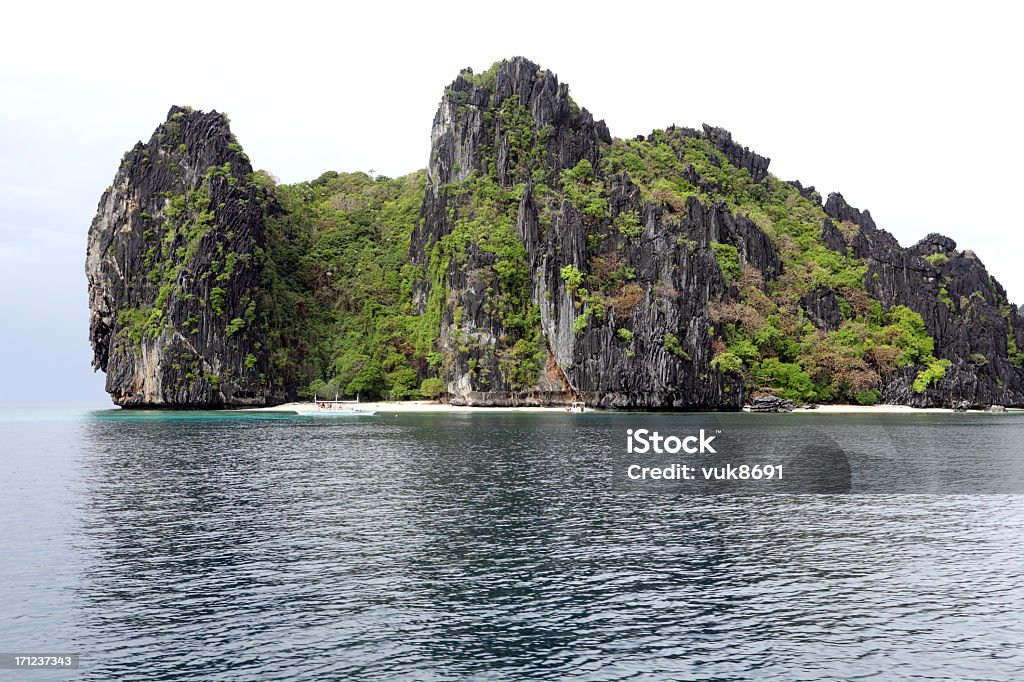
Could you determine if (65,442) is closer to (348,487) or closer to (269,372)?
(348,487)

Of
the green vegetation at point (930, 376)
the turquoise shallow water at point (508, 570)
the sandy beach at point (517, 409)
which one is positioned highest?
the green vegetation at point (930, 376)

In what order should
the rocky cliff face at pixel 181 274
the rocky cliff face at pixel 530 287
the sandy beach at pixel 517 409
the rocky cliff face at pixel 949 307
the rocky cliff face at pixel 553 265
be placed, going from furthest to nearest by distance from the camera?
the rocky cliff face at pixel 949 307 → the rocky cliff face at pixel 181 274 → the rocky cliff face at pixel 530 287 → the rocky cliff face at pixel 553 265 → the sandy beach at pixel 517 409

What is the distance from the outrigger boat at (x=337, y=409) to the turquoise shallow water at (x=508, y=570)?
2394 inches

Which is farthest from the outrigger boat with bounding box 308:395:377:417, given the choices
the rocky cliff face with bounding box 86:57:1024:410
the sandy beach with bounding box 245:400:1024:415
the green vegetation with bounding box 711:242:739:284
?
the green vegetation with bounding box 711:242:739:284

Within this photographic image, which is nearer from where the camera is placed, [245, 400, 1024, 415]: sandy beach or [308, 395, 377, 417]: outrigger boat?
[308, 395, 377, 417]: outrigger boat

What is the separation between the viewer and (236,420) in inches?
4038

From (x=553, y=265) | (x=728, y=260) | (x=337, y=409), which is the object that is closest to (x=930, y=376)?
(x=728, y=260)

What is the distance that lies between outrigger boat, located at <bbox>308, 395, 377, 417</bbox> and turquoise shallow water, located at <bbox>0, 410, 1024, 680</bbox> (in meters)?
60.8

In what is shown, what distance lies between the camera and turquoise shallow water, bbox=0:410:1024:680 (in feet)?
66.1

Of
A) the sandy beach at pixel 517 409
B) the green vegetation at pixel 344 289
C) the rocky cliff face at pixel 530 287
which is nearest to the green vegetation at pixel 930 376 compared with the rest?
the rocky cliff face at pixel 530 287

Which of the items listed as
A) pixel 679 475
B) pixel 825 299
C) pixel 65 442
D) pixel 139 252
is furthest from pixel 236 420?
pixel 825 299

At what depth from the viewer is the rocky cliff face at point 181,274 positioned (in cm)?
12825

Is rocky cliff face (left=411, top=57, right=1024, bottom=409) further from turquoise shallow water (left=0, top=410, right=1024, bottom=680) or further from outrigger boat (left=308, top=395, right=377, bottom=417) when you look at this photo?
turquoise shallow water (left=0, top=410, right=1024, bottom=680)

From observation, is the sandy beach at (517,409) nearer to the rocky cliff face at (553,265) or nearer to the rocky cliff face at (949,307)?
the rocky cliff face at (949,307)
